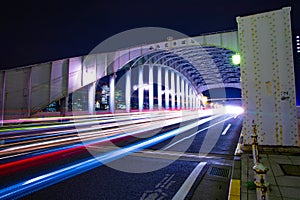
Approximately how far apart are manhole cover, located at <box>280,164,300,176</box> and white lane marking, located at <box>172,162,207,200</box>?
1.90m

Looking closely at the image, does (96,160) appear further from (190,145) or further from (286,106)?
(286,106)

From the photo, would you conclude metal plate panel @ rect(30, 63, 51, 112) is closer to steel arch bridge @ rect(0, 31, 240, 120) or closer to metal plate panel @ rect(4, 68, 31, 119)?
steel arch bridge @ rect(0, 31, 240, 120)

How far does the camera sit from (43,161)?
20.4 feet

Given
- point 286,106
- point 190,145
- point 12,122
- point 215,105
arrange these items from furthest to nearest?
1. point 215,105
2. point 12,122
3. point 190,145
4. point 286,106

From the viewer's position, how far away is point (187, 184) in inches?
165

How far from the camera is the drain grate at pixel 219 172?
15.8ft

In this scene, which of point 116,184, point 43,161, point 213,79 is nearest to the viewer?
point 116,184

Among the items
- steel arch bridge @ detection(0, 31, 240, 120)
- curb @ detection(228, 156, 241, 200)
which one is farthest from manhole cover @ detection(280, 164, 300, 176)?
steel arch bridge @ detection(0, 31, 240, 120)

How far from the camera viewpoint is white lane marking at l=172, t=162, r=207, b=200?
3.60m

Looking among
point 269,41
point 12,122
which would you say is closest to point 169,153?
point 269,41

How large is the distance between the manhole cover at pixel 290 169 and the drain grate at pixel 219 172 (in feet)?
4.00

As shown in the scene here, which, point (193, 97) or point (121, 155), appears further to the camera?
point (193, 97)

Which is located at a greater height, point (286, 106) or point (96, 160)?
point (286, 106)

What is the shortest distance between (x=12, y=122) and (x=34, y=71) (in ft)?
16.5
